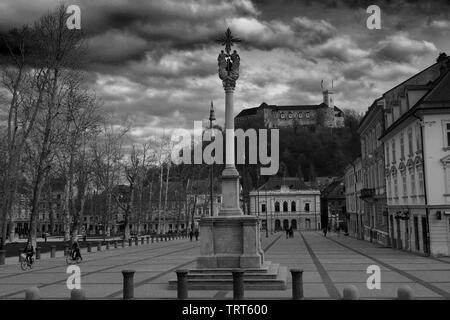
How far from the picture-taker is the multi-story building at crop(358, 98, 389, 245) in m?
42.9

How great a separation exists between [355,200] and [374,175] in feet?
45.6

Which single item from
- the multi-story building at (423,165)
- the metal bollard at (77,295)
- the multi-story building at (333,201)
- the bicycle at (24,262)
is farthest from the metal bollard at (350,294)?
the multi-story building at (333,201)

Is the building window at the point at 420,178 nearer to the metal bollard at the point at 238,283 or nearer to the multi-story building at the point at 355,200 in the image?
the metal bollard at the point at 238,283

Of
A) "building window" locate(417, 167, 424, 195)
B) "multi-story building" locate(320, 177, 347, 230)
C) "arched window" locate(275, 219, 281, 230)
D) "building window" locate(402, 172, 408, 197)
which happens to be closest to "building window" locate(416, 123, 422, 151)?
"building window" locate(417, 167, 424, 195)

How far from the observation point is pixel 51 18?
3241 centimetres

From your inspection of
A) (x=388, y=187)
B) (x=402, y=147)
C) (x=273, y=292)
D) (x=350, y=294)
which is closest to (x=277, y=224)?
(x=388, y=187)

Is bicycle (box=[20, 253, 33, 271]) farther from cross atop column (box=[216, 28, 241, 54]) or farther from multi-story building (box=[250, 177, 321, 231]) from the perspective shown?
multi-story building (box=[250, 177, 321, 231])

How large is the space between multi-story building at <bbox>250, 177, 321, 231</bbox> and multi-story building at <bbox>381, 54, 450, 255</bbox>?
64943mm

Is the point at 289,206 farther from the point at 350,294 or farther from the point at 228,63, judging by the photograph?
the point at 350,294

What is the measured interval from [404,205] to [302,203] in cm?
6852

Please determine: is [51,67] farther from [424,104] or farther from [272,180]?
[272,180]
